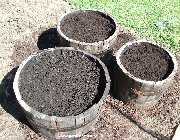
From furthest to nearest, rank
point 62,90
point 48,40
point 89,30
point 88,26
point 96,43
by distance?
point 48,40
point 88,26
point 89,30
point 96,43
point 62,90

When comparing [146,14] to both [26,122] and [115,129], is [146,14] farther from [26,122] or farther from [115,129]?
[26,122]

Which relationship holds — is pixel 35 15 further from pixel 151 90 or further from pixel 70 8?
pixel 151 90

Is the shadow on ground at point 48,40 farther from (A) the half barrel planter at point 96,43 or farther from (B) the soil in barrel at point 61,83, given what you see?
(B) the soil in barrel at point 61,83

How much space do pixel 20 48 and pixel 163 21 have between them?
4.80 metres

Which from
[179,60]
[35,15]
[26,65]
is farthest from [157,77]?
[35,15]

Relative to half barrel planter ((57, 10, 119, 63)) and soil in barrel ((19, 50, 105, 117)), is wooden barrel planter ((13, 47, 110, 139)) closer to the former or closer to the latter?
soil in barrel ((19, 50, 105, 117))

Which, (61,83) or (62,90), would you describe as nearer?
(62,90)

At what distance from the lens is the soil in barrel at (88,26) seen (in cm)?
748

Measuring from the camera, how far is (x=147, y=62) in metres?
6.93

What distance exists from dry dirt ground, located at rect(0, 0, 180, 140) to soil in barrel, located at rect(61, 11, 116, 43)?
1004 millimetres

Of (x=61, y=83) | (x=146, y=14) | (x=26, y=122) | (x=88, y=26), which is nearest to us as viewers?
(x=61, y=83)

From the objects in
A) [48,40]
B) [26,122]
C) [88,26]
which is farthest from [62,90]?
[48,40]

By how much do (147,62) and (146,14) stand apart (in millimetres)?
3428

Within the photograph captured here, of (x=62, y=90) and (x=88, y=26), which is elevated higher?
(x=88, y=26)
